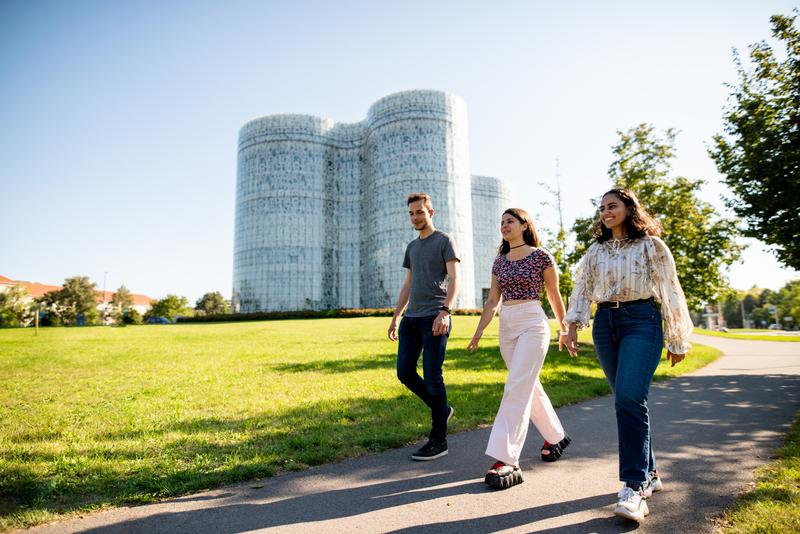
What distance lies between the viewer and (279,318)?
5444cm

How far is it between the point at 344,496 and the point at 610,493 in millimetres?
2147

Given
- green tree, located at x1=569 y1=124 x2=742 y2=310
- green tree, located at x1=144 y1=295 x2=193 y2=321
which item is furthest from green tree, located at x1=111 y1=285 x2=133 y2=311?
green tree, located at x1=569 y1=124 x2=742 y2=310

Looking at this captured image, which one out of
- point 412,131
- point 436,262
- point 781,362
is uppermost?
point 412,131

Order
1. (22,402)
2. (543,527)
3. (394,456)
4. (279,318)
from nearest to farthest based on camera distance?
(543,527)
(394,456)
(22,402)
(279,318)

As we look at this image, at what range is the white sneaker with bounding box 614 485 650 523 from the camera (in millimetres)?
3094

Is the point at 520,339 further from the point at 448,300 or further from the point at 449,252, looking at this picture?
the point at 449,252

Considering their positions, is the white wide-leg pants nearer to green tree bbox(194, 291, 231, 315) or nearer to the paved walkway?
the paved walkway

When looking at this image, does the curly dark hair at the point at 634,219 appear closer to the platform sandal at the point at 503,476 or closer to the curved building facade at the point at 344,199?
the platform sandal at the point at 503,476

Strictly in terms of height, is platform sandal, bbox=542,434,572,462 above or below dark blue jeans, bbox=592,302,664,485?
below

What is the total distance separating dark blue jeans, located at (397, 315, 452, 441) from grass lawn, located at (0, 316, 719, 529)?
0.72 m

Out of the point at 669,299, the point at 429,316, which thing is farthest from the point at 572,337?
the point at 429,316

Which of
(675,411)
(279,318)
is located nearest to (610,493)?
(675,411)

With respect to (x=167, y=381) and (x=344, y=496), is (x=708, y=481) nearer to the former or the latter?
(x=344, y=496)

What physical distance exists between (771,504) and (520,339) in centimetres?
208
